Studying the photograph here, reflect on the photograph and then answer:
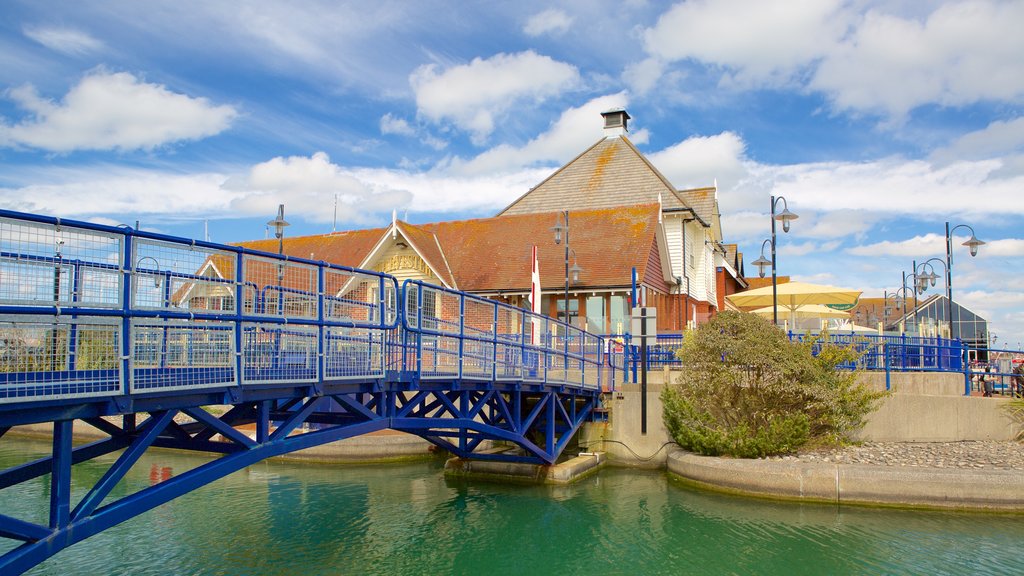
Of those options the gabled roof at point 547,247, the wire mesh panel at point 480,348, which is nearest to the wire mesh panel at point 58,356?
the wire mesh panel at point 480,348

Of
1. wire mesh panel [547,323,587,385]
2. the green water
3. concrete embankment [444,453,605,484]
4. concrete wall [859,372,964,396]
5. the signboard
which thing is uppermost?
the signboard

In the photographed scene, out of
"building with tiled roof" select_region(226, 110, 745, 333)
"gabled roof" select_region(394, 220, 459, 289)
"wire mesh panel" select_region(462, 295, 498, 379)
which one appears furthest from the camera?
"gabled roof" select_region(394, 220, 459, 289)

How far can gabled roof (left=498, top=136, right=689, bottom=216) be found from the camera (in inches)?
1446

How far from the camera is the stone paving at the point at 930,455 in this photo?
15492mm

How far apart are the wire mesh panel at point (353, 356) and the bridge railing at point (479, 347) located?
534mm

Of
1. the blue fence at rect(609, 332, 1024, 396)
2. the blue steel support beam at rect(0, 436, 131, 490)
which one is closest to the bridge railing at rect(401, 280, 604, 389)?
the blue fence at rect(609, 332, 1024, 396)

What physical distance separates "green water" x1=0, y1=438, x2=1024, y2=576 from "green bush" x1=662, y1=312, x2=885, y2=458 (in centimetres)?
149

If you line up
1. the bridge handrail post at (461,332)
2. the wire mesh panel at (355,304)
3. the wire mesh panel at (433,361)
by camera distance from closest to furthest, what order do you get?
the wire mesh panel at (355,304)
the wire mesh panel at (433,361)
the bridge handrail post at (461,332)

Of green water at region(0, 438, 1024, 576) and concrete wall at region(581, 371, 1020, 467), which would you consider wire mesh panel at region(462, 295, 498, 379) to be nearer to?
green water at region(0, 438, 1024, 576)

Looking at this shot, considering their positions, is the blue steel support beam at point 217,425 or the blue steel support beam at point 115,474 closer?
the blue steel support beam at point 115,474

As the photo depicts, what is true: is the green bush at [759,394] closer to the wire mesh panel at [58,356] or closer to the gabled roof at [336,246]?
the wire mesh panel at [58,356]

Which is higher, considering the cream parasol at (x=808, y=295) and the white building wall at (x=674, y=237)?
the white building wall at (x=674, y=237)

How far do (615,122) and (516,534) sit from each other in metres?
30.0

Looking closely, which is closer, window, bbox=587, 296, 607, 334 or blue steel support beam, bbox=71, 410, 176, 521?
blue steel support beam, bbox=71, 410, 176, 521
